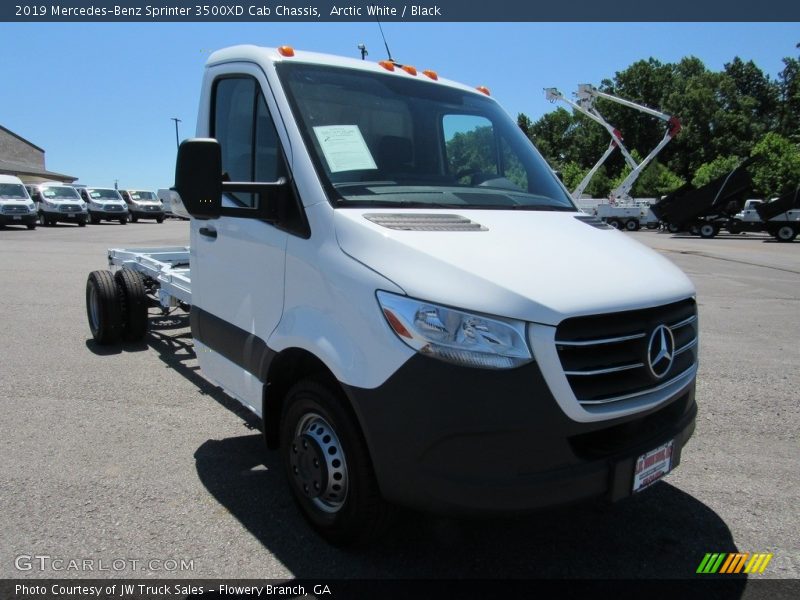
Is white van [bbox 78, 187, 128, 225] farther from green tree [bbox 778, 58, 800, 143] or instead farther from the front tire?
green tree [bbox 778, 58, 800, 143]

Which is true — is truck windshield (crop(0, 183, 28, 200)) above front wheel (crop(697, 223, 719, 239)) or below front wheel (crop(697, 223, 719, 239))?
above

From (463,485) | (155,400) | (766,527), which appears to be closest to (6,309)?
(155,400)

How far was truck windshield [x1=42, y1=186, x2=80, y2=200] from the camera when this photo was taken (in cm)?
2916

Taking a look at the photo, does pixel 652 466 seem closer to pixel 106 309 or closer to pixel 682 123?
pixel 106 309

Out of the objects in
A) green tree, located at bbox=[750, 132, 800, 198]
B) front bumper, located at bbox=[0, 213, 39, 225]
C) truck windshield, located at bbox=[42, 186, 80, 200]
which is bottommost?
front bumper, located at bbox=[0, 213, 39, 225]

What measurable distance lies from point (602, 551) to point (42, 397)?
4453mm

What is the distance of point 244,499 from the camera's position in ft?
11.2

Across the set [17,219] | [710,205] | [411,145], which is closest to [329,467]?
[411,145]

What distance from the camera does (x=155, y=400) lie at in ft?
16.4

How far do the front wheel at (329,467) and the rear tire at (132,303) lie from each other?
13.4 ft

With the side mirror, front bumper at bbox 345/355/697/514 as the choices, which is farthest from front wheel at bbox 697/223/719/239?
the side mirror

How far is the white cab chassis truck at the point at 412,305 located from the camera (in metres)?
2.26

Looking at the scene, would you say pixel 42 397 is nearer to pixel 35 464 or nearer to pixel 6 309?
pixel 35 464

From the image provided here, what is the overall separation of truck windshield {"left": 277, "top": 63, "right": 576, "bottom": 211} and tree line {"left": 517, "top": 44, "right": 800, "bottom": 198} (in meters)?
49.3
